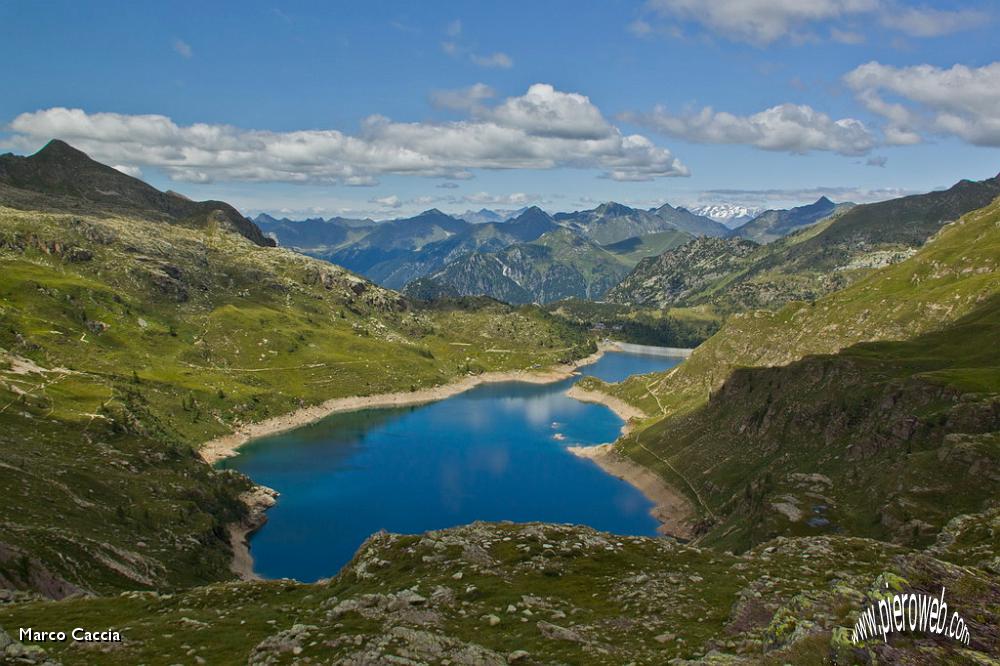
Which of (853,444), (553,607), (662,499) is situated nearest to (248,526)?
(662,499)

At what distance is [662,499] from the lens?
167 meters

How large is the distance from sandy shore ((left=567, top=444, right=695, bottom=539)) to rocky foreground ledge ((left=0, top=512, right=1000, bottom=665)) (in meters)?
87.6

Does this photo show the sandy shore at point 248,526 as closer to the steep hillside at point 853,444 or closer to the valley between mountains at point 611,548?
the valley between mountains at point 611,548

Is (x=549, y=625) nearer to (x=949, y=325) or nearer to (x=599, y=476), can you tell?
(x=599, y=476)

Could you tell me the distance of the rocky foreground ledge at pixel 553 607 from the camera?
26.4m

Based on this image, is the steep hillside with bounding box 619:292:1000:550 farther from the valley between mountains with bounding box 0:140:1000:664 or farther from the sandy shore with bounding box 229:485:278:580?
the sandy shore with bounding box 229:485:278:580

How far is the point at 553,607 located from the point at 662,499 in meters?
131

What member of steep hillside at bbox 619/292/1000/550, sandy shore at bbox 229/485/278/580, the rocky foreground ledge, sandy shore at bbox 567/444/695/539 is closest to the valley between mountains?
the rocky foreground ledge

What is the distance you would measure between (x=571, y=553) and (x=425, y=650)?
23.7 meters

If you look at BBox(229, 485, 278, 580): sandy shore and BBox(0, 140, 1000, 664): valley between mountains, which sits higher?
BBox(0, 140, 1000, 664): valley between mountains

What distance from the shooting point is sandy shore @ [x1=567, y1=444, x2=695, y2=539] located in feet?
479

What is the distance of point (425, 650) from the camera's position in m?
33.3

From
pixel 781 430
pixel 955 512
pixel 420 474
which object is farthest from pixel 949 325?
pixel 420 474

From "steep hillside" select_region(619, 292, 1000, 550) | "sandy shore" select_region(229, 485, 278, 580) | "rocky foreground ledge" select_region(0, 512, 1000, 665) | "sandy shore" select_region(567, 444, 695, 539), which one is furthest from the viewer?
"sandy shore" select_region(567, 444, 695, 539)
